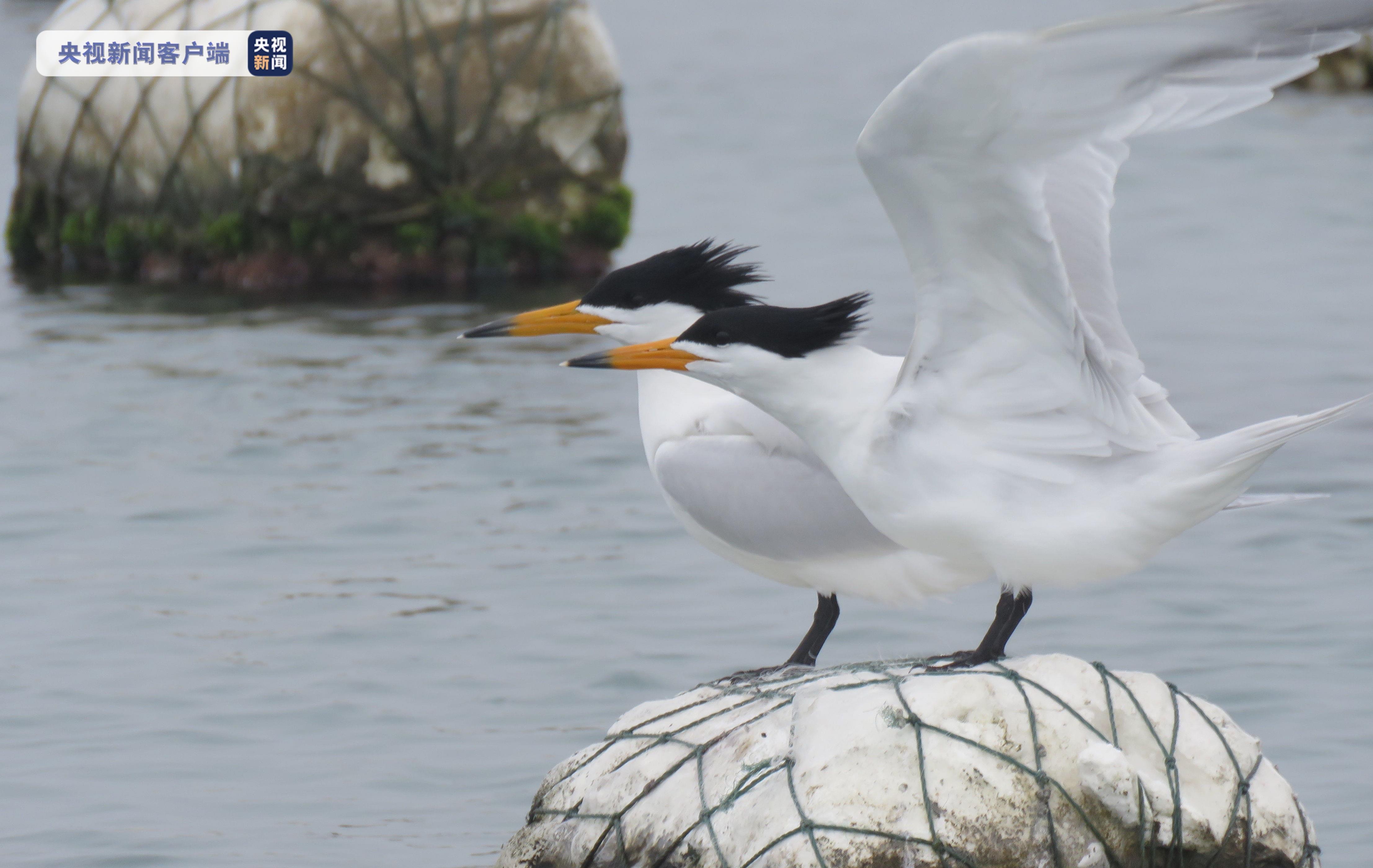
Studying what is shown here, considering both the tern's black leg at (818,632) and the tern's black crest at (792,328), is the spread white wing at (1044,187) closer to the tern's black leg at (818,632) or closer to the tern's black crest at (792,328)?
the tern's black crest at (792,328)

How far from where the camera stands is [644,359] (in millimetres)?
5465

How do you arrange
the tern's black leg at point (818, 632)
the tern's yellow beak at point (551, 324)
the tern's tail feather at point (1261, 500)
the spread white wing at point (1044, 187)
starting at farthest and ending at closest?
the tern's yellow beak at point (551, 324) → the tern's black leg at point (818, 632) → the tern's tail feather at point (1261, 500) → the spread white wing at point (1044, 187)

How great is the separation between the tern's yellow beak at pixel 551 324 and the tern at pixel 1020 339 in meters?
Result: 0.95

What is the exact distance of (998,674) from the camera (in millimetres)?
4953

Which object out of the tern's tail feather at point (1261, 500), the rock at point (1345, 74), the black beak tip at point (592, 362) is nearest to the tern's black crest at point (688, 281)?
the black beak tip at point (592, 362)

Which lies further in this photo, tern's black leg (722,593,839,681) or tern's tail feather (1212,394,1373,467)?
tern's black leg (722,593,839,681)

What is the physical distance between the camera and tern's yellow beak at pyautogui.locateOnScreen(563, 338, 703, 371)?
17.7 feet

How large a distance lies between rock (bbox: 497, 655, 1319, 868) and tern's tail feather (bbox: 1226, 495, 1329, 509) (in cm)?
52

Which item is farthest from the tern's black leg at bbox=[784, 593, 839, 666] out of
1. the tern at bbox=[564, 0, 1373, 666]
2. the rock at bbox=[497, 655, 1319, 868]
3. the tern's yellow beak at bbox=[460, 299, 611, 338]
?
the tern's yellow beak at bbox=[460, 299, 611, 338]

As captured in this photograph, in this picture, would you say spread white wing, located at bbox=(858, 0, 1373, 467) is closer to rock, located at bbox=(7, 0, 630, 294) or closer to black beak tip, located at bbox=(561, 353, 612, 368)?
black beak tip, located at bbox=(561, 353, 612, 368)

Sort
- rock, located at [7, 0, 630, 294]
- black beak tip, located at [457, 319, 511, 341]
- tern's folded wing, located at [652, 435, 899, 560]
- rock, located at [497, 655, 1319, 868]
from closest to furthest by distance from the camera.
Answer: rock, located at [497, 655, 1319, 868] → tern's folded wing, located at [652, 435, 899, 560] → black beak tip, located at [457, 319, 511, 341] → rock, located at [7, 0, 630, 294]

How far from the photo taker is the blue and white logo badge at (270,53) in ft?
45.3

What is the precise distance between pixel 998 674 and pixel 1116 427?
704 mm

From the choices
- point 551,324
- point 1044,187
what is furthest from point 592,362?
point 1044,187
